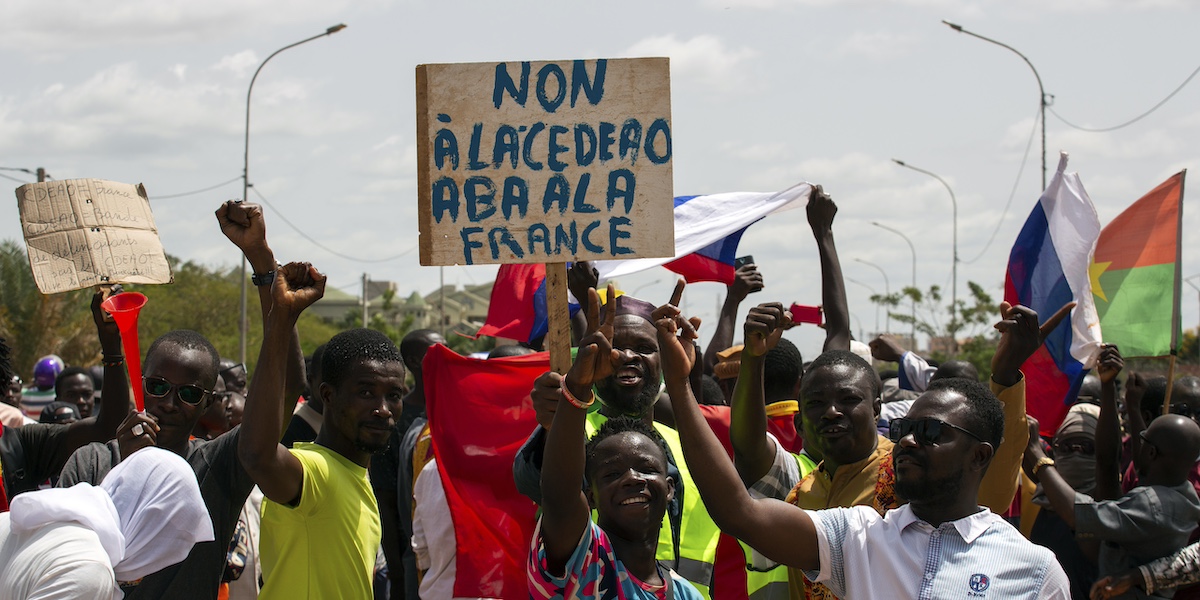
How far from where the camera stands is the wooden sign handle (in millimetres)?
3871

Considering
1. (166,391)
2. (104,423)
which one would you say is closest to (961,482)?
(166,391)

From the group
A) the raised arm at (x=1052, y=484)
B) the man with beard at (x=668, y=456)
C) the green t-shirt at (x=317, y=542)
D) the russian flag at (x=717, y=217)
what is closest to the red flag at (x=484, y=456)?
the russian flag at (x=717, y=217)

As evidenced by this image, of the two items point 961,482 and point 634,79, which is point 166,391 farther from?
point 961,482

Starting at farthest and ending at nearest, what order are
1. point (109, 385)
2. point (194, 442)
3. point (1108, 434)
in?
point (1108, 434) < point (109, 385) < point (194, 442)

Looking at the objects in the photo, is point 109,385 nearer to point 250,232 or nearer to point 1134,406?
point 250,232

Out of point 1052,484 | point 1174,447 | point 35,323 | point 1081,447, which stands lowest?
point 35,323

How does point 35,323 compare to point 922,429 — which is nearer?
point 922,429

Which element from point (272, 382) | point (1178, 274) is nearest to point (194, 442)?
point (272, 382)

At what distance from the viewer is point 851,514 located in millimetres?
3533

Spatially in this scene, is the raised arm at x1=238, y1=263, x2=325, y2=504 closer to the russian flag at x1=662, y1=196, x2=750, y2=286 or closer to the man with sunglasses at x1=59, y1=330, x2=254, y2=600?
the man with sunglasses at x1=59, y1=330, x2=254, y2=600

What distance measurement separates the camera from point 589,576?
364 cm

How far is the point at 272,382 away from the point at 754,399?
5.40 ft

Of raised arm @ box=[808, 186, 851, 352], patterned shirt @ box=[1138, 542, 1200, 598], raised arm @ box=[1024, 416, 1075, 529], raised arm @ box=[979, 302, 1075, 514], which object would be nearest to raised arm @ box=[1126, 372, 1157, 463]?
patterned shirt @ box=[1138, 542, 1200, 598]

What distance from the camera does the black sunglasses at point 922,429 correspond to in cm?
351
